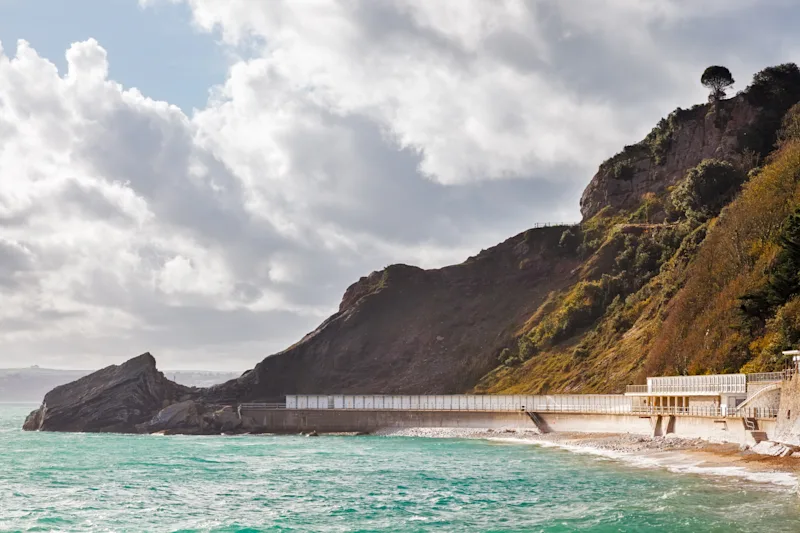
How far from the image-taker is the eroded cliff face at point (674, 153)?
152625 millimetres

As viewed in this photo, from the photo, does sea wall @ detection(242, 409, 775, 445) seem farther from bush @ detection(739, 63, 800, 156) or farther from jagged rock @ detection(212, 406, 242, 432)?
bush @ detection(739, 63, 800, 156)

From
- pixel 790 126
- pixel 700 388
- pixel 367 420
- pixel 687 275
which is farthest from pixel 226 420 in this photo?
pixel 790 126

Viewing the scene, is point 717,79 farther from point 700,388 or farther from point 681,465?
point 681,465

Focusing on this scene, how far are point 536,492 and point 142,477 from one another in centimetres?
3143

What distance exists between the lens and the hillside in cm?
11056

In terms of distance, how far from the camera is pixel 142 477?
67562 mm

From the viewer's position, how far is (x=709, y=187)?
459 feet

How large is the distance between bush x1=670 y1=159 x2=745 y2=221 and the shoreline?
54.7 metres

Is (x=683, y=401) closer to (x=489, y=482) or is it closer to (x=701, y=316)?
(x=701, y=316)

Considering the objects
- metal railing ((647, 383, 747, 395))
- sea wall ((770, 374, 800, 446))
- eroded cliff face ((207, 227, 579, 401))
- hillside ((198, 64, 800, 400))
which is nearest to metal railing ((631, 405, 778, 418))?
metal railing ((647, 383, 747, 395))

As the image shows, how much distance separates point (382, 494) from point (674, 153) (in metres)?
123

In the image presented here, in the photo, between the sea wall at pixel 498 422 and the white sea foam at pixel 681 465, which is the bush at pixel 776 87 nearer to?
the sea wall at pixel 498 422

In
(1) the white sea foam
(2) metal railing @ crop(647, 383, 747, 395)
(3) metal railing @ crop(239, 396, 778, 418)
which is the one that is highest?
(2) metal railing @ crop(647, 383, 747, 395)

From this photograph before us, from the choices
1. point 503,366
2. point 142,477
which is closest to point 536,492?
point 142,477
